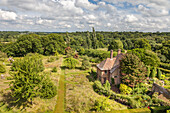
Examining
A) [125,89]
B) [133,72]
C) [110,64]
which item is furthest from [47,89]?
[133,72]

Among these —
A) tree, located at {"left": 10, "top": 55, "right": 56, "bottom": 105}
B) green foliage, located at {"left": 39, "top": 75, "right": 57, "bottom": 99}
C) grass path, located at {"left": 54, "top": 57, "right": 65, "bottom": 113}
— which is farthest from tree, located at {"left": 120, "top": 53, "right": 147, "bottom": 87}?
tree, located at {"left": 10, "top": 55, "right": 56, "bottom": 105}

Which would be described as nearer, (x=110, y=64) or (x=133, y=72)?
(x=133, y=72)

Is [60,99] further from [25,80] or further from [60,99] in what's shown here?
[25,80]

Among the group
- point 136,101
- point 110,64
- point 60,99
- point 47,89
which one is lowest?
point 60,99

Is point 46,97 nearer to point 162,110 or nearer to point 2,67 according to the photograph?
point 162,110

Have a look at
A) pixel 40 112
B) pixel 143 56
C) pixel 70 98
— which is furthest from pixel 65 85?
pixel 143 56

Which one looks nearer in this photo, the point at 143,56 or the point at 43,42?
the point at 143,56

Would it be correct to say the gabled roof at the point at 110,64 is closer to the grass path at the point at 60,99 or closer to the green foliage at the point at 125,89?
the green foliage at the point at 125,89

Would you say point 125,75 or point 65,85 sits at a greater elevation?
point 125,75

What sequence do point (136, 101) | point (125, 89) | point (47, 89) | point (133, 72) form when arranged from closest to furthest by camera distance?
point (136, 101) → point (47, 89) → point (125, 89) → point (133, 72)

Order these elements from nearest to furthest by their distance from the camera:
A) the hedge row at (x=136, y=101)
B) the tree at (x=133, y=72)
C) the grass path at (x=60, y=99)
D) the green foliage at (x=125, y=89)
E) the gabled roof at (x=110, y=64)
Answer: the grass path at (x=60, y=99) → the hedge row at (x=136, y=101) → the green foliage at (x=125, y=89) → the tree at (x=133, y=72) → the gabled roof at (x=110, y=64)

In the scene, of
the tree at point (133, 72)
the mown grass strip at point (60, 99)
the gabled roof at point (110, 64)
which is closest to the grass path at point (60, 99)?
the mown grass strip at point (60, 99)
